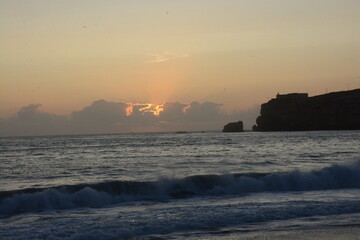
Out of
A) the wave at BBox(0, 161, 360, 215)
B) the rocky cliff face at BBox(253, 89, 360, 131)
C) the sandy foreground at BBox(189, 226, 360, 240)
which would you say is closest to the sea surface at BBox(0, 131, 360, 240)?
the wave at BBox(0, 161, 360, 215)

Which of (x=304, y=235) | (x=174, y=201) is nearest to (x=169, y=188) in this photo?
(x=174, y=201)

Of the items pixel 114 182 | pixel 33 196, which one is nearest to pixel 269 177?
pixel 114 182

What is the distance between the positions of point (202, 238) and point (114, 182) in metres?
12.0

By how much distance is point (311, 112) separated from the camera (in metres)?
164

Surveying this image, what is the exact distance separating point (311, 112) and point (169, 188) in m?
147

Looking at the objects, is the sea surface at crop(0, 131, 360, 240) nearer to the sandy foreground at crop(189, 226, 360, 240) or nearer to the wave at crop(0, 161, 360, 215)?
the wave at crop(0, 161, 360, 215)

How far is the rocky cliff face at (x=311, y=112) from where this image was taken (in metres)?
154

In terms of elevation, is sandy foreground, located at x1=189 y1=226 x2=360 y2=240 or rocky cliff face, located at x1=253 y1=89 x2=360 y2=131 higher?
rocky cliff face, located at x1=253 y1=89 x2=360 y2=131

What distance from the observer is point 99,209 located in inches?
770

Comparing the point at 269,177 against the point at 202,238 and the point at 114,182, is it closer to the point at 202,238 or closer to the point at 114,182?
the point at 114,182

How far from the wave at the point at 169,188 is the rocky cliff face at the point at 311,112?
13182 cm

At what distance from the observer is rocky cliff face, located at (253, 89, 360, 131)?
6063 inches

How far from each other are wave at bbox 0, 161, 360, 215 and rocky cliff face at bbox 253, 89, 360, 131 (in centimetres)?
13182

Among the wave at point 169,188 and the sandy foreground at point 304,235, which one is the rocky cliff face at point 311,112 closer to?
the wave at point 169,188
